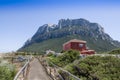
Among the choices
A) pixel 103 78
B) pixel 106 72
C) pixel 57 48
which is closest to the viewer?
pixel 103 78

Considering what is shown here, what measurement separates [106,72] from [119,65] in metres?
2.66

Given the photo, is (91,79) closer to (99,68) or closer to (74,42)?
(99,68)

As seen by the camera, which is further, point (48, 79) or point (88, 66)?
point (88, 66)

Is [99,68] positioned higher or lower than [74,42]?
lower

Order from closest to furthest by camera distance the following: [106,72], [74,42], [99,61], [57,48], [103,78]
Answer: [103,78]
[106,72]
[99,61]
[74,42]
[57,48]

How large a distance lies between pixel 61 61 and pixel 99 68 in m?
18.2

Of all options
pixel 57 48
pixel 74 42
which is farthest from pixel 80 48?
pixel 57 48

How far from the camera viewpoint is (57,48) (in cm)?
19550

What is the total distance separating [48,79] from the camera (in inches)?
846

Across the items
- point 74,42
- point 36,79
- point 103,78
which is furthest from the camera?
point 74,42

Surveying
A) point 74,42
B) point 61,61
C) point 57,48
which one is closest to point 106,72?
point 61,61

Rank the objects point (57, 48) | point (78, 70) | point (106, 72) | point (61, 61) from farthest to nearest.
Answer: point (57, 48) < point (61, 61) < point (78, 70) < point (106, 72)

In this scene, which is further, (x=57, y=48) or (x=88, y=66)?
(x=57, y=48)

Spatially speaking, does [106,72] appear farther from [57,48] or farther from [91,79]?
[57,48]
